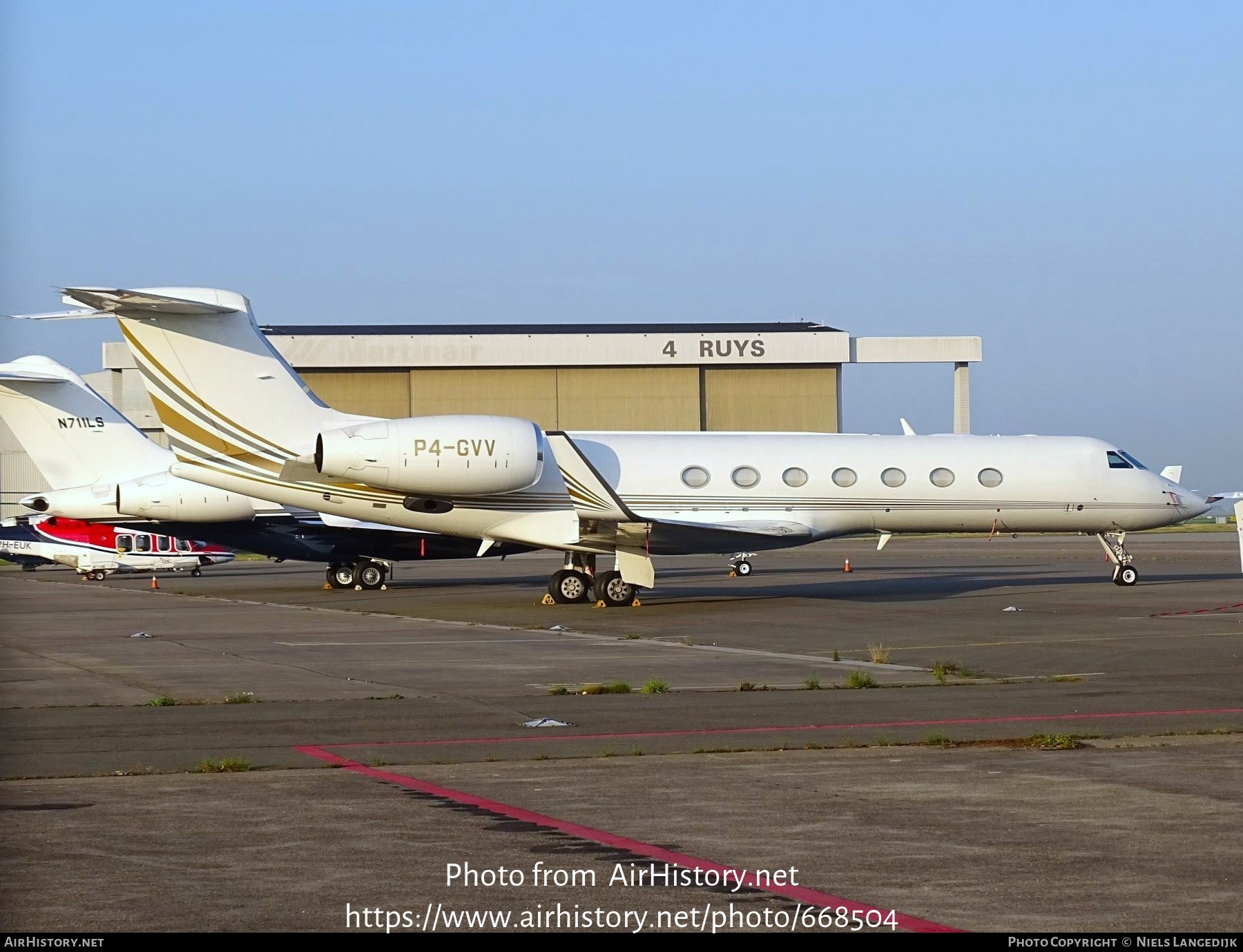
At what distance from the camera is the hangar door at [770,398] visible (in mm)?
69125

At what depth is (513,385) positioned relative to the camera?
220 ft

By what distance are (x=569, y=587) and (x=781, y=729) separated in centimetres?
1614

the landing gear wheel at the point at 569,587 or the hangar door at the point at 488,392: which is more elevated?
the hangar door at the point at 488,392

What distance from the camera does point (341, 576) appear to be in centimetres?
3391

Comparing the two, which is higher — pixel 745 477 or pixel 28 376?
pixel 28 376

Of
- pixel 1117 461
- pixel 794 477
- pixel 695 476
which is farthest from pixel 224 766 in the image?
pixel 1117 461

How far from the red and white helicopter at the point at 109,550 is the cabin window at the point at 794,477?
2084 cm

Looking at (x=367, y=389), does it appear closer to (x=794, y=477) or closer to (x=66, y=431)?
(x=66, y=431)

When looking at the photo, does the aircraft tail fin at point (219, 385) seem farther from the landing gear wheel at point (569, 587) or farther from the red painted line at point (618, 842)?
the red painted line at point (618, 842)

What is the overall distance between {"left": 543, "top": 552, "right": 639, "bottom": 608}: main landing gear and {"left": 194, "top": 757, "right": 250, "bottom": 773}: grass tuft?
16.8m

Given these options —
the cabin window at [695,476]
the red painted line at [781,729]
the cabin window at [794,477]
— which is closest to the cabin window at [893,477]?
the cabin window at [794,477]

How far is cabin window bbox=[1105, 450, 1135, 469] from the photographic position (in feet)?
98.3

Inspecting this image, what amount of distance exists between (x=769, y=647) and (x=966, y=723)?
7246 mm
